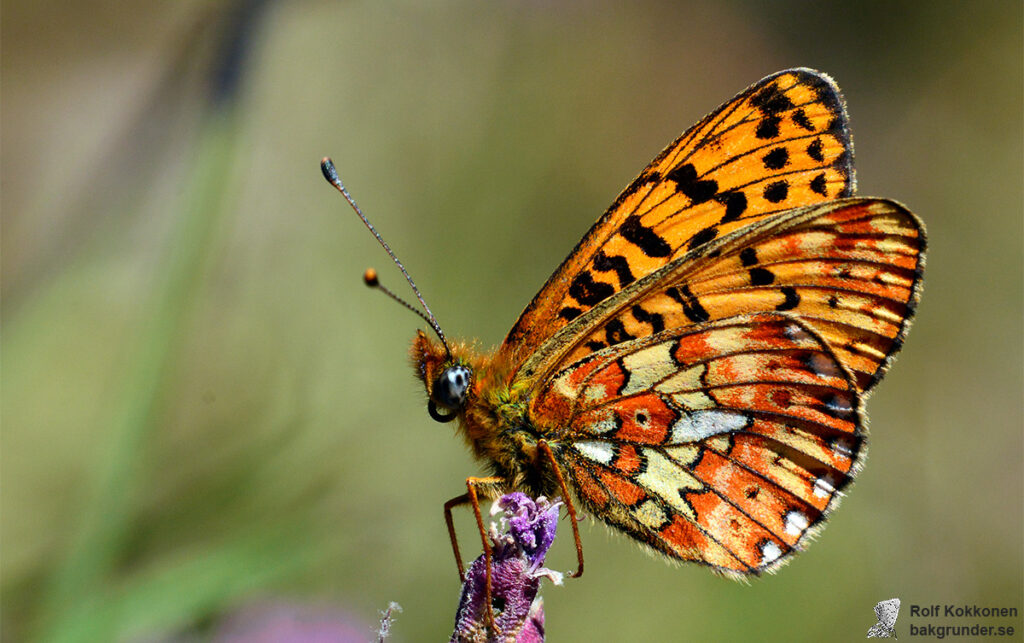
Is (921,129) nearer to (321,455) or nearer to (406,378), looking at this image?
(406,378)

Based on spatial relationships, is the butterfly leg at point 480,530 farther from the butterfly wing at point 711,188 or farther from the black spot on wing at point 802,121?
the black spot on wing at point 802,121

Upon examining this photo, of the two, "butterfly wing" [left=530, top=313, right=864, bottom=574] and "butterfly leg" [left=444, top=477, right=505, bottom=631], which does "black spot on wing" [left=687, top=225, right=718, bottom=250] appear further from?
"butterfly leg" [left=444, top=477, right=505, bottom=631]

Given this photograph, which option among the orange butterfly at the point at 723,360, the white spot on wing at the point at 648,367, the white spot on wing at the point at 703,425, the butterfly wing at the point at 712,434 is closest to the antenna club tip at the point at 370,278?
the orange butterfly at the point at 723,360

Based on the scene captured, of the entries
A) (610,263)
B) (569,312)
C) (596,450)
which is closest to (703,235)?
(610,263)

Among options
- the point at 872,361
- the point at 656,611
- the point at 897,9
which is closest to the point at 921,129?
the point at 897,9

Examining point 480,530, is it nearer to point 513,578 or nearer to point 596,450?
point 513,578

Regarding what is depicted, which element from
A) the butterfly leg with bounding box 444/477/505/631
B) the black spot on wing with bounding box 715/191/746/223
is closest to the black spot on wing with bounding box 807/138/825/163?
the black spot on wing with bounding box 715/191/746/223
